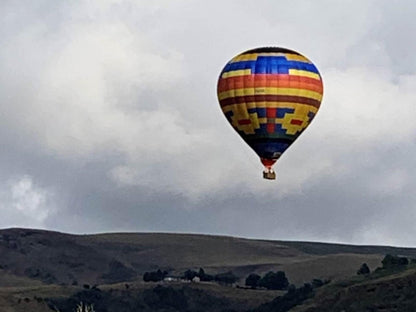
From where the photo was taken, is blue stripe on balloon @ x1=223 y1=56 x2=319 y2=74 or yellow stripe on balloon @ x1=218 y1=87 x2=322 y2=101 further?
blue stripe on balloon @ x1=223 y1=56 x2=319 y2=74

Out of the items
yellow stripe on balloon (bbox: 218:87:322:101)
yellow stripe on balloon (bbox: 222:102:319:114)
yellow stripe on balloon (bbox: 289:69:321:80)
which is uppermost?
yellow stripe on balloon (bbox: 289:69:321:80)

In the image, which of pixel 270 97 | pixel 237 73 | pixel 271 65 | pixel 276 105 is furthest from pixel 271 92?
pixel 237 73

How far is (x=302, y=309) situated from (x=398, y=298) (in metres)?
17.7

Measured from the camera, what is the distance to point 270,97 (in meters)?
90.2

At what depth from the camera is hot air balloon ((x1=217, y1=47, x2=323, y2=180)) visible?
296 ft

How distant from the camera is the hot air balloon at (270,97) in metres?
90.2

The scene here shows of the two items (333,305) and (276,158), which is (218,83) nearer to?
(276,158)

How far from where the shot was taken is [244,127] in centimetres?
9150

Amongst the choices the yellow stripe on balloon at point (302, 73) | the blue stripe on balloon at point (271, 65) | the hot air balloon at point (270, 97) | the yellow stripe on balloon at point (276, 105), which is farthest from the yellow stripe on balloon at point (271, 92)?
the blue stripe on balloon at point (271, 65)

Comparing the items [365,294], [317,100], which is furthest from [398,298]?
[317,100]

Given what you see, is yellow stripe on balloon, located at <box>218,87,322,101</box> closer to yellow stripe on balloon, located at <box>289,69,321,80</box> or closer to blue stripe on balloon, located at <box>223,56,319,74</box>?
yellow stripe on balloon, located at <box>289,69,321,80</box>

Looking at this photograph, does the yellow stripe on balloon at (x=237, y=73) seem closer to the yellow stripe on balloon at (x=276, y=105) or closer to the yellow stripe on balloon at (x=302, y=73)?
the yellow stripe on balloon at (x=276, y=105)

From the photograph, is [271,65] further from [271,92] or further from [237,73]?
[237,73]

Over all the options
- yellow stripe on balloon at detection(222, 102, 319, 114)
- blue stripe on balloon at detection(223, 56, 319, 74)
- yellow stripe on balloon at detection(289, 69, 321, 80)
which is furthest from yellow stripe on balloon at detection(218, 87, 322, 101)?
blue stripe on balloon at detection(223, 56, 319, 74)
